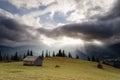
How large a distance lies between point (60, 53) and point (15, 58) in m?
44.6

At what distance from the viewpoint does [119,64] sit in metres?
188

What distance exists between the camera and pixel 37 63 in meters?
110

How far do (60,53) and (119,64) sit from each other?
190 feet

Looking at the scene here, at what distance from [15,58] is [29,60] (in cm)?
8749

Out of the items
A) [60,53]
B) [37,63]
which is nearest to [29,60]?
[37,63]

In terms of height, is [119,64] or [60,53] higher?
[60,53]

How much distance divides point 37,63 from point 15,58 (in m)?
87.3

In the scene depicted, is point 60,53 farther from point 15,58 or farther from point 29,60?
point 29,60

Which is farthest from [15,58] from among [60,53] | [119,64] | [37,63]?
[119,64]

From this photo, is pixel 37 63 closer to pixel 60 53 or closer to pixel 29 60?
pixel 29 60

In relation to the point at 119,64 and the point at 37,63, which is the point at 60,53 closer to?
the point at 119,64

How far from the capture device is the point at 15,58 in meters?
191

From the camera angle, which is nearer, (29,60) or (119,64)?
(29,60)

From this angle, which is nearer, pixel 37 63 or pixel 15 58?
pixel 37 63
